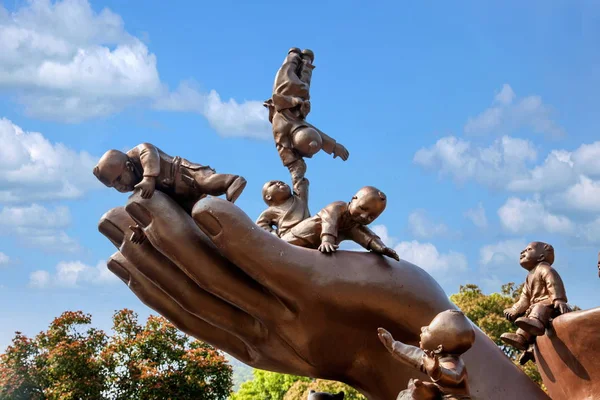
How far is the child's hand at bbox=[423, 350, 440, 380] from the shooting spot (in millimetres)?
4660

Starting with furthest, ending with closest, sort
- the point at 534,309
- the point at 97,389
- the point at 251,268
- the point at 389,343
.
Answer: the point at 97,389, the point at 534,309, the point at 251,268, the point at 389,343

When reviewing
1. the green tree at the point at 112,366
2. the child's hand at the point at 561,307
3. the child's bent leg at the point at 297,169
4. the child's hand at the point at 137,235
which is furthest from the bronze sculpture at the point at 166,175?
the green tree at the point at 112,366

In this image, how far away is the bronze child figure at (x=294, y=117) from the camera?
7.91 metres

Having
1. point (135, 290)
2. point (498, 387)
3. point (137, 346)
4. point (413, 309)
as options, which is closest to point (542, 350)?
point (498, 387)

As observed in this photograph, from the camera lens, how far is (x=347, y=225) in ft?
21.5

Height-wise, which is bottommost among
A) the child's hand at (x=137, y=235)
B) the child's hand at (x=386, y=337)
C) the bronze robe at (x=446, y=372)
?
the bronze robe at (x=446, y=372)

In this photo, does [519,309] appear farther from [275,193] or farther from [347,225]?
[275,193]

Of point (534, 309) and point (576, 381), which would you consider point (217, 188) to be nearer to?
point (534, 309)

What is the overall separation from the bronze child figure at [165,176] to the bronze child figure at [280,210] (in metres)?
0.73

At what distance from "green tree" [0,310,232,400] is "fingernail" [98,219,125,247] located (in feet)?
36.1

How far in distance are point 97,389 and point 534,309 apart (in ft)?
41.4

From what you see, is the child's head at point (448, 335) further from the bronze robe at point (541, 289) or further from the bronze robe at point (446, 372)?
the bronze robe at point (541, 289)

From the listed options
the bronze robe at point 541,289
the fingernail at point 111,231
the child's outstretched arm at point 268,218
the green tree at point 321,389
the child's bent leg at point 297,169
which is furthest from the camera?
the green tree at point 321,389

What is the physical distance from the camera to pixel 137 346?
58.5 ft
